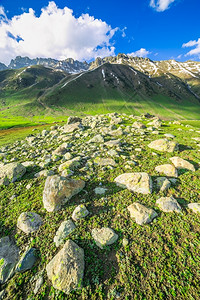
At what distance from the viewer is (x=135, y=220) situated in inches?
265

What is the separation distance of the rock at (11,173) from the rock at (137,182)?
9.10 meters

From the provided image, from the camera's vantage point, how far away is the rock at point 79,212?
7.04 meters

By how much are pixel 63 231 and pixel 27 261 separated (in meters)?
1.78

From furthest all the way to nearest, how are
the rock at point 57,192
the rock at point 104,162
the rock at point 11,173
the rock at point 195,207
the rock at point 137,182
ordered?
the rock at point 104,162 → the rock at point 11,173 → the rock at point 137,182 → the rock at point 57,192 → the rock at point 195,207

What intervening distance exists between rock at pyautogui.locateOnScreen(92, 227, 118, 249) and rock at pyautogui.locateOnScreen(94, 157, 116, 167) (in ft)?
20.0

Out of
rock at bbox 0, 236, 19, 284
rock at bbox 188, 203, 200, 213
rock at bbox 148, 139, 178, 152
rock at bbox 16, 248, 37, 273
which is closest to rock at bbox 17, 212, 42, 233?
rock at bbox 0, 236, 19, 284

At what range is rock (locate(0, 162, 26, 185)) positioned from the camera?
35.8ft

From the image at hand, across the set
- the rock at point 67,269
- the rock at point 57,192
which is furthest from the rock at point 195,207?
the rock at point 57,192

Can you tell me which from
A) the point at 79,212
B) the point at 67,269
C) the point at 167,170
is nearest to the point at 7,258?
the point at 67,269

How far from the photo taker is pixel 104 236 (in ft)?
20.0

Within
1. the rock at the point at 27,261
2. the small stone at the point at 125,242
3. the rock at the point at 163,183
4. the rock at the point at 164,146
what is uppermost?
the rock at the point at 164,146

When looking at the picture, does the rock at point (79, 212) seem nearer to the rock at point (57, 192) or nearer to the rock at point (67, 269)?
the rock at point (57, 192)

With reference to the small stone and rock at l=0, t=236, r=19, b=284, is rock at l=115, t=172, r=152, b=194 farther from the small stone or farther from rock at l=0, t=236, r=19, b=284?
rock at l=0, t=236, r=19, b=284

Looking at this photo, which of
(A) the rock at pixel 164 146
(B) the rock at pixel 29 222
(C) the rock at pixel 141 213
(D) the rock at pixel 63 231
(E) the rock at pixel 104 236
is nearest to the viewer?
(E) the rock at pixel 104 236
